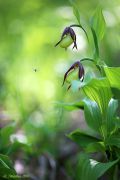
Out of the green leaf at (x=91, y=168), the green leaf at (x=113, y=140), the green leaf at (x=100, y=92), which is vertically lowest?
the green leaf at (x=91, y=168)

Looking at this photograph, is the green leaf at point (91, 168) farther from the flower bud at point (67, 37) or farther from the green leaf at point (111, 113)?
the flower bud at point (67, 37)

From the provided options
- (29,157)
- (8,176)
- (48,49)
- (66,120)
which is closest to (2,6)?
(48,49)

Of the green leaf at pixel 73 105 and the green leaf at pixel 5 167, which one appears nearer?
the green leaf at pixel 5 167

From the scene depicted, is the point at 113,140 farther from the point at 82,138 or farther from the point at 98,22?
the point at 98,22

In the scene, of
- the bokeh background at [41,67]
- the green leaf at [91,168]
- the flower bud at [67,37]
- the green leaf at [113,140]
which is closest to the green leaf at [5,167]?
the green leaf at [91,168]

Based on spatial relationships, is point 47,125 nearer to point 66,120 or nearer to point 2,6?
point 66,120

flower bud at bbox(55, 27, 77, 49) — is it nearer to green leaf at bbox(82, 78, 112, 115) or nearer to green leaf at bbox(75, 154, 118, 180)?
green leaf at bbox(82, 78, 112, 115)

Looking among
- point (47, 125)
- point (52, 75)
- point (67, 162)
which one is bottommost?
point (67, 162)
